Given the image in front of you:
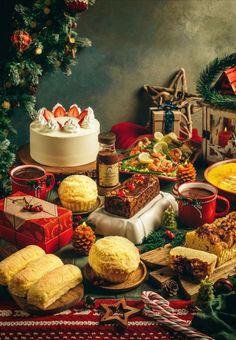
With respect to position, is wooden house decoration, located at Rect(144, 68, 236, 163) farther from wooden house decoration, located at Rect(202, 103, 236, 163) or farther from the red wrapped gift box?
the red wrapped gift box

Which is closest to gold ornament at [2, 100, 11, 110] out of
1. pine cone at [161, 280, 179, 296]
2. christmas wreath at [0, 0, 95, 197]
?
christmas wreath at [0, 0, 95, 197]

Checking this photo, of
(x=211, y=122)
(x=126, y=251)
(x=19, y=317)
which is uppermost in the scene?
(x=211, y=122)

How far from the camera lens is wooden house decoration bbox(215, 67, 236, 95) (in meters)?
4.00

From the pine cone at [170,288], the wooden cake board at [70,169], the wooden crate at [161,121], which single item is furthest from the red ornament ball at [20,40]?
the pine cone at [170,288]

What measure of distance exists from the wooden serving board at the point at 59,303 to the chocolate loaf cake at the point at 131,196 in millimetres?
601

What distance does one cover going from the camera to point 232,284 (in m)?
2.83

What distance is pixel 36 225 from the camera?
3.10 meters

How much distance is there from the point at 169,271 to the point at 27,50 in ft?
5.58

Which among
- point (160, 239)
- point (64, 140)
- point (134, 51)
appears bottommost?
point (160, 239)

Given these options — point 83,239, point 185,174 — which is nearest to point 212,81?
point 185,174

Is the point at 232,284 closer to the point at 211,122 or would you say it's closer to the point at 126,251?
the point at 126,251

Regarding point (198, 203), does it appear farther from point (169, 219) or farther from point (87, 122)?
point (87, 122)

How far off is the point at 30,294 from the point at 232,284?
0.91 m

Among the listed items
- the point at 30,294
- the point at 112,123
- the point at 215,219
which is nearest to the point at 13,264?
the point at 30,294
